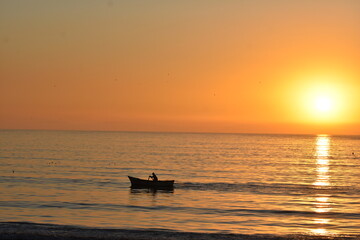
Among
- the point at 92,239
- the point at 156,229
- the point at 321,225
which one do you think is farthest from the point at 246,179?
the point at 92,239

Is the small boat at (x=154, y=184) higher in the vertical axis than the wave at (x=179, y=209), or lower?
higher

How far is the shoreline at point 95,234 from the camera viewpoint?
29781 mm

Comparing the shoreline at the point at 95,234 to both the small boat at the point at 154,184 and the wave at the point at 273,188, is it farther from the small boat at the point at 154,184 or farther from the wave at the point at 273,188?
the wave at the point at 273,188

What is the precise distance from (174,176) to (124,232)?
4699 centimetres

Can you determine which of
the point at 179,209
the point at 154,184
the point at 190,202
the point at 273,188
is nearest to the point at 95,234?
the point at 179,209

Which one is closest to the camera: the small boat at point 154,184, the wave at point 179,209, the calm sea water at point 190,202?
the calm sea water at point 190,202

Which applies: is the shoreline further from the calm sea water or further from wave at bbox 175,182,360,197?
wave at bbox 175,182,360,197

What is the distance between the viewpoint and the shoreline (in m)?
29.8

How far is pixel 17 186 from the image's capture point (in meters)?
58.3

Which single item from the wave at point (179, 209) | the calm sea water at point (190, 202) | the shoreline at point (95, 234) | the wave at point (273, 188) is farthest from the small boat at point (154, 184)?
the shoreline at point (95, 234)

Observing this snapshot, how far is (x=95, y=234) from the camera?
31.1 meters

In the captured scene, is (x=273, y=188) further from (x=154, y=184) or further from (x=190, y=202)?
(x=190, y=202)

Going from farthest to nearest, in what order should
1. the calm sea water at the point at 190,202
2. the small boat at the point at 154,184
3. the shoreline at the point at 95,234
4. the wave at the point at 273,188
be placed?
the wave at the point at 273,188, the small boat at the point at 154,184, the calm sea water at the point at 190,202, the shoreline at the point at 95,234

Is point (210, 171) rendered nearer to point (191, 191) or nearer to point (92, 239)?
point (191, 191)
